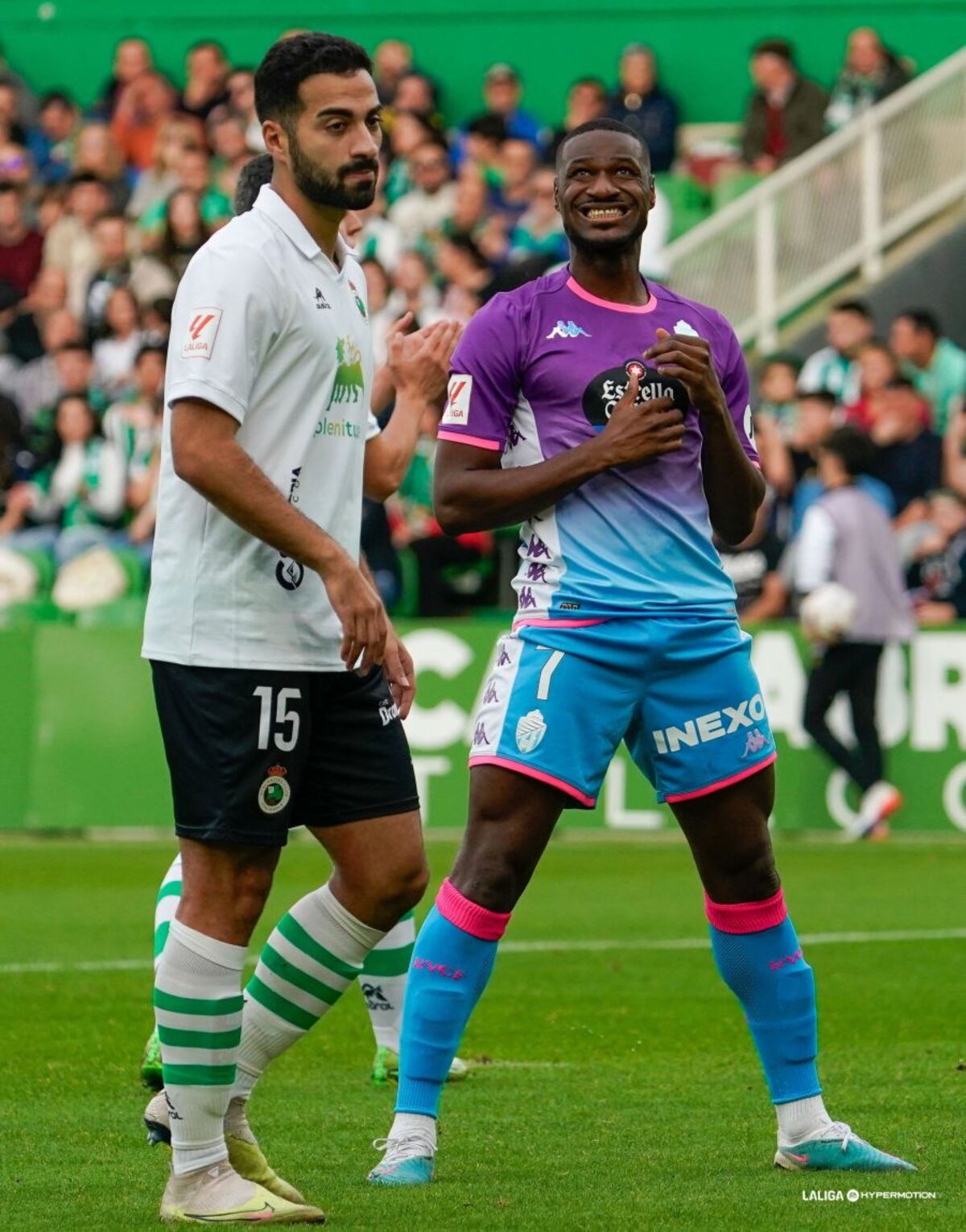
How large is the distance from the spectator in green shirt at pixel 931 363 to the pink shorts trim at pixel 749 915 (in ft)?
40.1

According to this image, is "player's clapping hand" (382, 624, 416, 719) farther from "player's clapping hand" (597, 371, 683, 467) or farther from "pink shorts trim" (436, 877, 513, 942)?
"player's clapping hand" (597, 371, 683, 467)

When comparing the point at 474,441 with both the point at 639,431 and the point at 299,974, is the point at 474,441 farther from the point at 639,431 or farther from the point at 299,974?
the point at 299,974

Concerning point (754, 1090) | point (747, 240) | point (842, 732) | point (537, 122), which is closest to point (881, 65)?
point (747, 240)

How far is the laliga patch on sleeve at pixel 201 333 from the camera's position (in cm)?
507

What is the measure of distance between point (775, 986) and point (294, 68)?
2410 mm

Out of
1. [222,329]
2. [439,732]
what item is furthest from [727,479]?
[439,732]

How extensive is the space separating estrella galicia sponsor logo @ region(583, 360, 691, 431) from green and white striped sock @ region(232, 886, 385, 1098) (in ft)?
4.23

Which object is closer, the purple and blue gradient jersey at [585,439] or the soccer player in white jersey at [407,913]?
the purple and blue gradient jersey at [585,439]

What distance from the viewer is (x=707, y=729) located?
572 centimetres

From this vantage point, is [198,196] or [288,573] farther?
[198,196]

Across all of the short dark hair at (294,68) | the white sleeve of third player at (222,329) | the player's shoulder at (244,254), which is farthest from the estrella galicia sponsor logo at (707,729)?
the short dark hair at (294,68)

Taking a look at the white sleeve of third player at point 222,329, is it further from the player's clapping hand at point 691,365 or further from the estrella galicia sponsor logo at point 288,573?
the player's clapping hand at point 691,365

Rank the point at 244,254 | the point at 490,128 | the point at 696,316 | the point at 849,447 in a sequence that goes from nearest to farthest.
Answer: the point at 244,254
the point at 696,316
the point at 849,447
the point at 490,128

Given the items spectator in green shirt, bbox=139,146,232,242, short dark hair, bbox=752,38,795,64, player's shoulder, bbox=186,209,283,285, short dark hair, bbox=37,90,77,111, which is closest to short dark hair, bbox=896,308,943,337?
short dark hair, bbox=752,38,795,64
